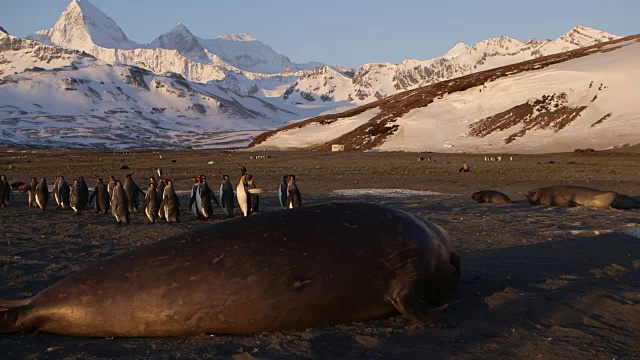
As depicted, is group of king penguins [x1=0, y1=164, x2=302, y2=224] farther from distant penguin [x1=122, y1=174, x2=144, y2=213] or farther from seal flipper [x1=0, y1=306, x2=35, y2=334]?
seal flipper [x1=0, y1=306, x2=35, y2=334]

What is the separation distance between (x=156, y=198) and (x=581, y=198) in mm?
11949

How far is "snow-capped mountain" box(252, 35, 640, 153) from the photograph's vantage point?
64.1m

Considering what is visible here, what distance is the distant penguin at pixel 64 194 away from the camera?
20.3 meters

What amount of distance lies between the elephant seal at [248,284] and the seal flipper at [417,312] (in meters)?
0.01

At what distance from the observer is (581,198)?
1761 cm

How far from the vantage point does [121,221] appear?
52.0ft

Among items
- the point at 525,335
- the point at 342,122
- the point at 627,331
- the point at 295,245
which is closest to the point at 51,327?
the point at 295,245

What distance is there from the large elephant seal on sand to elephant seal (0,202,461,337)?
12.8 metres

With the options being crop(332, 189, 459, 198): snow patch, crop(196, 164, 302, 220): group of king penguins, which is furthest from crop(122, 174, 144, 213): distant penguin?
crop(332, 189, 459, 198): snow patch

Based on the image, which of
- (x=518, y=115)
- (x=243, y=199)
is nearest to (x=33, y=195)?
(x=243, y=199)

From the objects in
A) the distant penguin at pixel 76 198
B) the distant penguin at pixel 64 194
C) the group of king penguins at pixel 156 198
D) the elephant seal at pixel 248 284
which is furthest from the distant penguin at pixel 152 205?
the elephant seal at pixel 248 284

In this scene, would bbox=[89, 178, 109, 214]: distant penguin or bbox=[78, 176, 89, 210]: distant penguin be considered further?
bbox=[78, 176, 89, 210]: distant penguin

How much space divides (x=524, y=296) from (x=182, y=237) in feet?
11.8

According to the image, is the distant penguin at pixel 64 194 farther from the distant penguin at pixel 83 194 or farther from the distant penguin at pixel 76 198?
the distant penguin at pixel 76 198
